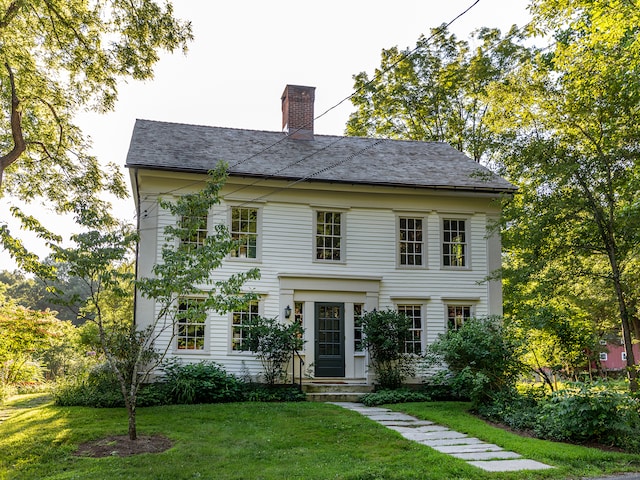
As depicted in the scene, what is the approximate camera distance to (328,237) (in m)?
15.8

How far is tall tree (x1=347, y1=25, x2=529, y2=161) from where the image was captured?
2502 cm

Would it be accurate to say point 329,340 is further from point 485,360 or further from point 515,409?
point 515,409

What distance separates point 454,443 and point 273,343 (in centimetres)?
585

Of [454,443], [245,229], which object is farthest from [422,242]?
[454,443]

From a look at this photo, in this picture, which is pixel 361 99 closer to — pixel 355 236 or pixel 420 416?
pixel 355 236

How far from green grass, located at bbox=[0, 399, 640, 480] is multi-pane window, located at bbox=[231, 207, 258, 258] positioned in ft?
15.5

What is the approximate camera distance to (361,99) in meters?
25.9

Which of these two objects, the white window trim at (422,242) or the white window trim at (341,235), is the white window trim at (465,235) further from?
the white window trim at (341,235)

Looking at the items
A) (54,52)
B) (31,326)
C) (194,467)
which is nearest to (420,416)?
(194,467)

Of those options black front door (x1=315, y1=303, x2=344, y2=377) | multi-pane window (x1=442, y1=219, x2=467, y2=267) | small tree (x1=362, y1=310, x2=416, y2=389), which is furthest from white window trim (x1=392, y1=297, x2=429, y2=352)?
black front door (x1=315, y1=303, x2=344, y2=377)

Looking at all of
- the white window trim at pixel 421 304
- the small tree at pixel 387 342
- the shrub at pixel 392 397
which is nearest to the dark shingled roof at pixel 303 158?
the white window trim at pixel 421 304

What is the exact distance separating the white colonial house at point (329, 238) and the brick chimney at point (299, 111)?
1.30 meters

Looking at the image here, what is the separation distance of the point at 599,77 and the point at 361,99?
51.6 ft

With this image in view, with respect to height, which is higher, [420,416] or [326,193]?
[326,193]
